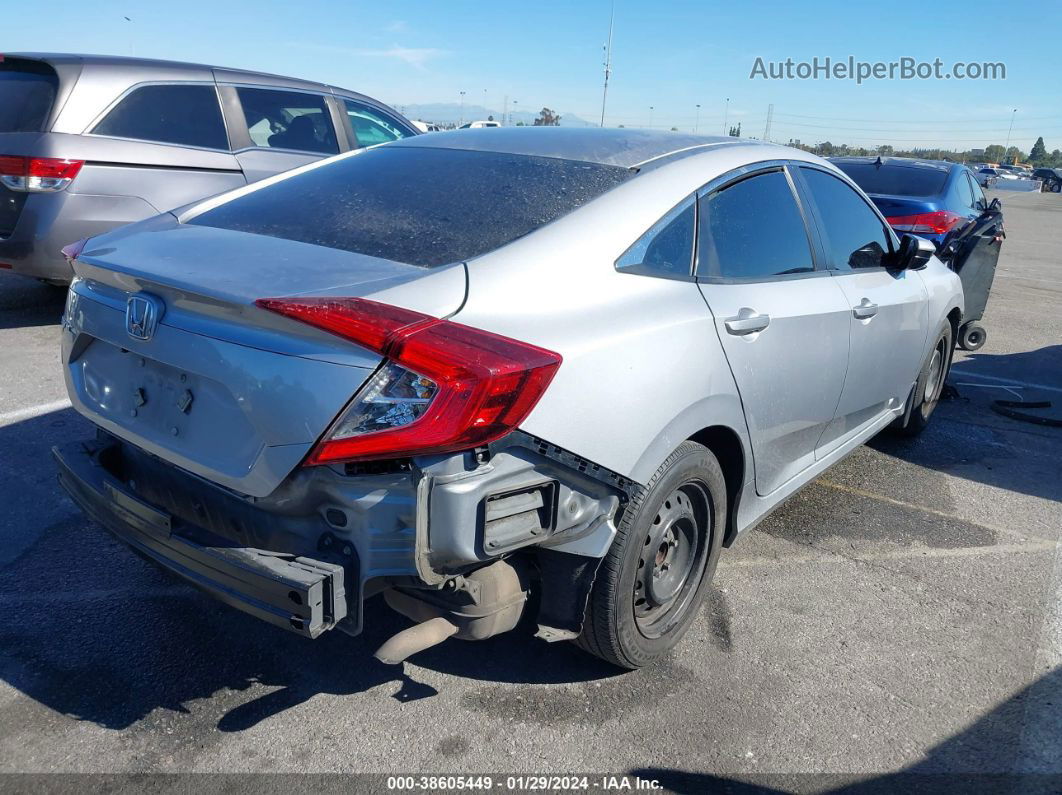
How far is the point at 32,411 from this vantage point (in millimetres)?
4762

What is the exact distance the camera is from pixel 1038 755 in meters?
2.58

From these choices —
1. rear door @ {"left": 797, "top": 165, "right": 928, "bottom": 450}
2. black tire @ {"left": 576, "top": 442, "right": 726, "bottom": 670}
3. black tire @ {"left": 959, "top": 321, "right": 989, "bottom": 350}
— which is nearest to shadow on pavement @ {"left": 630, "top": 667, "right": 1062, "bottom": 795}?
black tire @ {"left": 576, "top": 442, "right": 726, "bottom": 670}

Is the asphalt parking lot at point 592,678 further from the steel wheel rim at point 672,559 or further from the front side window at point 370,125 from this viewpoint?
the front side window at point 370,125

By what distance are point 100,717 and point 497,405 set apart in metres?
1.58

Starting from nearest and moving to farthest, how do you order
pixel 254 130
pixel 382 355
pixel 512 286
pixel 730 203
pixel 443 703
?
pixel 382 355 → pixel 512 286 → pixel 443 703 → pixel 730 203 → pixel 254 130

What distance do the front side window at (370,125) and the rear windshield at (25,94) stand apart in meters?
2.67

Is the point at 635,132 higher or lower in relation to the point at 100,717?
higher

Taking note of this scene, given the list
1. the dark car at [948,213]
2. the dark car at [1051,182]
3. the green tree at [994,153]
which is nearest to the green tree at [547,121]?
the dark car at [948,213]

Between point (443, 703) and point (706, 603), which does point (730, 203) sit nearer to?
point (706, 603)

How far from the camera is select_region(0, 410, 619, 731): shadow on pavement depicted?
263 cm

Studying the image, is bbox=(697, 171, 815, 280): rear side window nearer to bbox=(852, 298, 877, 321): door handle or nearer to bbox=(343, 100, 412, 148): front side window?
bbox=(852, 298, 877, 321): door handle

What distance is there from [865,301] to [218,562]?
2.89 meters

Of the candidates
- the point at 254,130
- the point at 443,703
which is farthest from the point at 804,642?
the point at 254,130

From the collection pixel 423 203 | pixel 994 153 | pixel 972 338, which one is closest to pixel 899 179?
pixel 972 338
